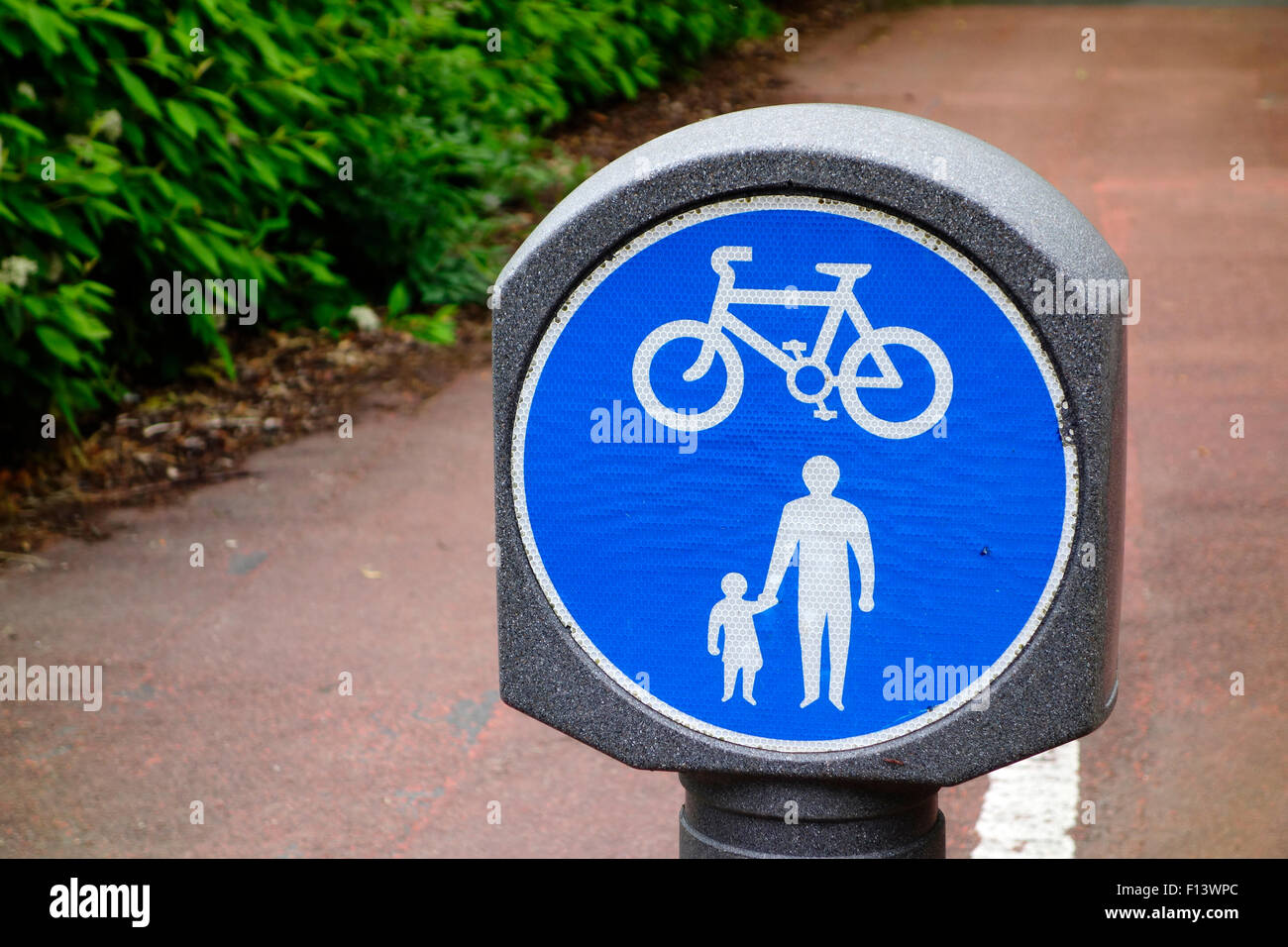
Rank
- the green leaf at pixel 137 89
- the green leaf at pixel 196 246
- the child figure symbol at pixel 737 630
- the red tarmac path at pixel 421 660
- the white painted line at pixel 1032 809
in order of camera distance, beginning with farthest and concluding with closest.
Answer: the green leaf at pixel 196 246, the green leaf at pixel 137 89, the red tarmac path at pixel 421 660, the white painted line at pixel 1032 809, the child figure symbol at pixel 737 630

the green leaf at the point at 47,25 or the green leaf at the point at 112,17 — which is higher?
the green leaf at the point at 112,17

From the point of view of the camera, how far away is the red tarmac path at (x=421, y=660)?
3383mm

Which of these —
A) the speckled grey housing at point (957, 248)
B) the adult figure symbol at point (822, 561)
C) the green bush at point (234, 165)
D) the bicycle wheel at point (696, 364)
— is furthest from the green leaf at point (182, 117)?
the adult figure symbol at point (822, 561)

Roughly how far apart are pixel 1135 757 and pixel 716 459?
8.28 feet

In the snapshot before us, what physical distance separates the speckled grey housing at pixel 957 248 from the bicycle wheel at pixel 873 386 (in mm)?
96

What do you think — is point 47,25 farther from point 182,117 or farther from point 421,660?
point 421,660

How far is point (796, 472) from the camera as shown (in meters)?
1.47

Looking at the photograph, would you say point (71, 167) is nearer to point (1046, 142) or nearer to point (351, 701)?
point (351, 701)

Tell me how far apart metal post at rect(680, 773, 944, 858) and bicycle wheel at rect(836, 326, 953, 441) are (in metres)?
0.41

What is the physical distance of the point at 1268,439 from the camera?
541 centimetres

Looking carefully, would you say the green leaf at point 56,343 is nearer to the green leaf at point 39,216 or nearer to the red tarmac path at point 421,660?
the green leaf at point 39,216

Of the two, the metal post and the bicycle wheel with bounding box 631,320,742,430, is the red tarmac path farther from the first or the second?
the bicycle wheel with bounding box 631,320,742,430

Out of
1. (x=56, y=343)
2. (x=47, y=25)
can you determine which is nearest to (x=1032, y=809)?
(x=56, y=343)

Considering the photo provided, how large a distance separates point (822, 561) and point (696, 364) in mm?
244
